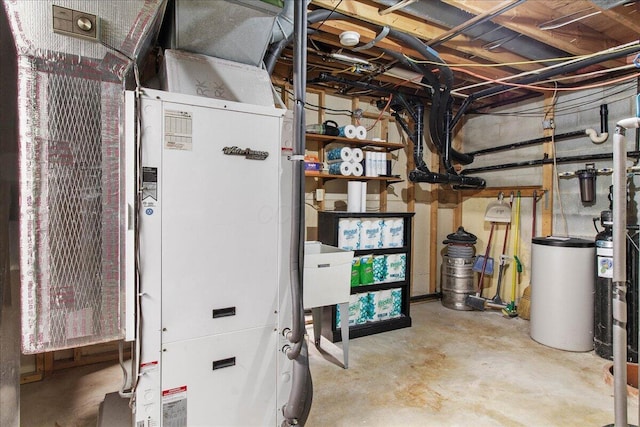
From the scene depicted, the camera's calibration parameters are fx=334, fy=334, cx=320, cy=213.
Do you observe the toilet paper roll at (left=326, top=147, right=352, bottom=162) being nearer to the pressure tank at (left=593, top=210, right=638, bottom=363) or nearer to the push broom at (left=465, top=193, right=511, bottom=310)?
the push broom at (left=465, top=193, right=511, bottom=310)

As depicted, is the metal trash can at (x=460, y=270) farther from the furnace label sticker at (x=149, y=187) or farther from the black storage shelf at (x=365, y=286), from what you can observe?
the furnace label sticker at (x=149, y=187)

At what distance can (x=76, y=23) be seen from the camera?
1148 mm

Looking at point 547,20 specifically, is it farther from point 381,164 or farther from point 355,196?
point 355,196

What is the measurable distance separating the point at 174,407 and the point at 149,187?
34.8 inches

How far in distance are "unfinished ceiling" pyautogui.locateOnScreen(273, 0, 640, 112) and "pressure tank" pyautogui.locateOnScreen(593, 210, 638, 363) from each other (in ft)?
4.61

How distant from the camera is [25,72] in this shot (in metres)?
1.11

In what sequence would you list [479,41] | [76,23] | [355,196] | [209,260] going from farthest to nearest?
[355,196] → [479,41] → [209,260] → [76,23]

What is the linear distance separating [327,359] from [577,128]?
343cm

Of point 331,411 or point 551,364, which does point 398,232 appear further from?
point 331,411

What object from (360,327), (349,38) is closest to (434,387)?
(360,327)

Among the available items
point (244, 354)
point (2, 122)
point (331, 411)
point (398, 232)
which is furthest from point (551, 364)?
point (2, 122)

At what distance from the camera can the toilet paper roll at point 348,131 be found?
135 inches

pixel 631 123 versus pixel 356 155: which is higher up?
pixel 356 155

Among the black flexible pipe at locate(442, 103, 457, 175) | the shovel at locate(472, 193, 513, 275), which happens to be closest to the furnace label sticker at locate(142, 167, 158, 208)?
the black flexible pipe at locate(442, 103, 457, 175)
